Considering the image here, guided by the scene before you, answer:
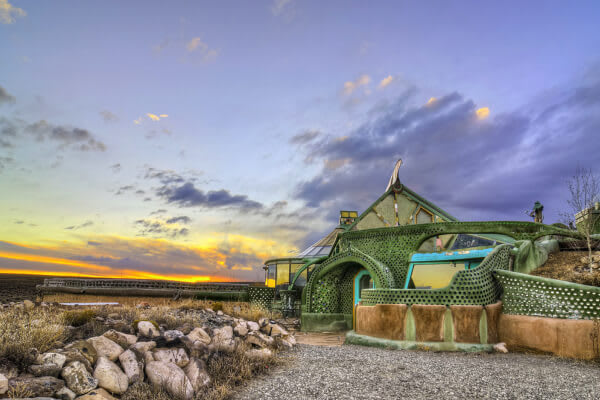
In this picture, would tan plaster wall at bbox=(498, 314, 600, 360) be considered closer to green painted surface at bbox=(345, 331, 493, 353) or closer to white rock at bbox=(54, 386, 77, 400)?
green painted surface at bbox=(345, 331, 493, 353)

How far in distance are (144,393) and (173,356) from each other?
1077 mm

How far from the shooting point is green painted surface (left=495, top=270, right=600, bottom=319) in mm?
9391

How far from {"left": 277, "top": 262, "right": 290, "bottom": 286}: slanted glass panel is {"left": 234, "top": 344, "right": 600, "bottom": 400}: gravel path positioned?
517 inches

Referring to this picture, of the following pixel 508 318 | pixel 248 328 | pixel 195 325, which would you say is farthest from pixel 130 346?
pixel 508 318

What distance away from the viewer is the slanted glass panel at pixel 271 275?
23.5m

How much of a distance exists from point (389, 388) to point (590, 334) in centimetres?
581

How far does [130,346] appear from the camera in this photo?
6160mm

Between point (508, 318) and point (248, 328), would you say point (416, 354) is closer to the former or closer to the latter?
point (508, 318)

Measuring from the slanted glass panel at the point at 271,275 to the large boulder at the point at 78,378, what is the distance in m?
18.6

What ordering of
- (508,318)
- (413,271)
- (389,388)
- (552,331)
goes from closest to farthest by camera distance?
(389,388)
(552,331)
(508,318)
(413,271)

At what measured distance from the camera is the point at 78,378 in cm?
488

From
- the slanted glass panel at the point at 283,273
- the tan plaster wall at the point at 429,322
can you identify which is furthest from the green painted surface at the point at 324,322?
the slanted glass panel at the point at 283,273

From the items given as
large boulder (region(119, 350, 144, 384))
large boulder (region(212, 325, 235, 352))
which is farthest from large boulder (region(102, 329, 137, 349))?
large boulder (region(212, 325, 235, 352))

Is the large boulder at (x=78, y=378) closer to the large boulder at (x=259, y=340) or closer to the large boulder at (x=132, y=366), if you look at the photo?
the large boulder at (x=132, y=366)
